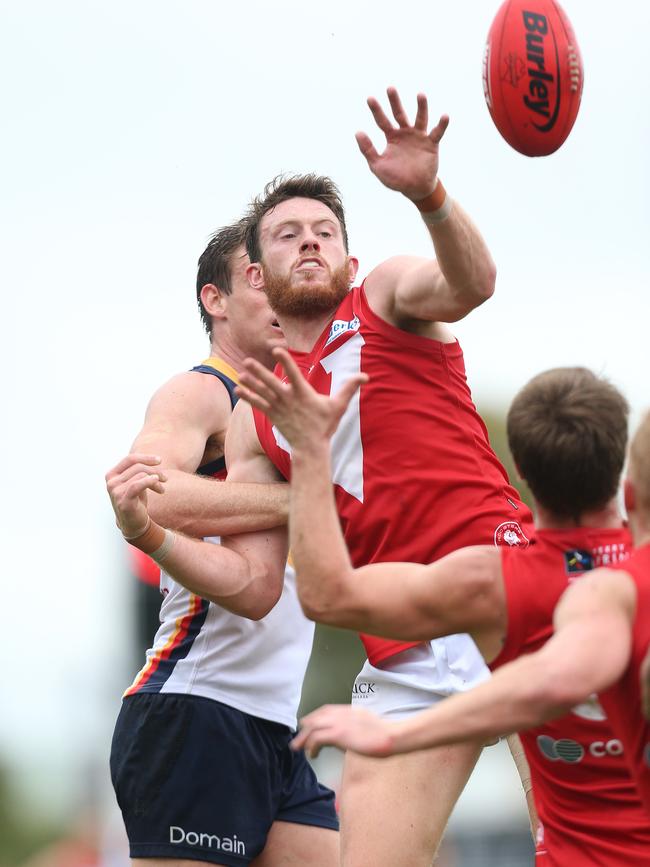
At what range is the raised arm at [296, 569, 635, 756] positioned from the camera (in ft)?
11.6

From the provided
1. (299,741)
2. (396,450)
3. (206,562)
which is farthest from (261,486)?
(299,741)

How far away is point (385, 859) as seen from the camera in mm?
5406

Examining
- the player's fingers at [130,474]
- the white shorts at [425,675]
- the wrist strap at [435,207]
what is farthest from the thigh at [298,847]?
the wrist strap at [435,207]

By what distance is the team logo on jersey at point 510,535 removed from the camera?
5.71 m

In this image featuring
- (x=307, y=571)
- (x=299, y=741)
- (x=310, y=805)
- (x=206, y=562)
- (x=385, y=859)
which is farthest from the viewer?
(x=310, y=805)

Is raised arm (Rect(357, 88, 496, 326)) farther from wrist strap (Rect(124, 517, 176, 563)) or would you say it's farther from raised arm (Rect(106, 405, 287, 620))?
wrist strap (Rect(124, 517, 176, 563))

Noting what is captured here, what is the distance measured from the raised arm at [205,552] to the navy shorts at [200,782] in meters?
A: 0.55

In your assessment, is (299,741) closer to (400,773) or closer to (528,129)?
(400,773)

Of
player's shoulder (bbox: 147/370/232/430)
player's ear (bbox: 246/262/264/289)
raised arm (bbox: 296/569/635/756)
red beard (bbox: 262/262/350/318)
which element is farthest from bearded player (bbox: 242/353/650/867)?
player's ear (bbox: 246/262/264/289)

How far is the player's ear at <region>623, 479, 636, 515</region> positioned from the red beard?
2485 mm

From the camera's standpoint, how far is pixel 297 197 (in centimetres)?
696

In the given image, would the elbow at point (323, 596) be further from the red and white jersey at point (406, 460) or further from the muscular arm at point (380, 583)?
the red and white jersey at point (406, 460)

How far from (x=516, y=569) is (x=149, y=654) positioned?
2.95 meters

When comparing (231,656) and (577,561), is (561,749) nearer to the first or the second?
(577,561)
